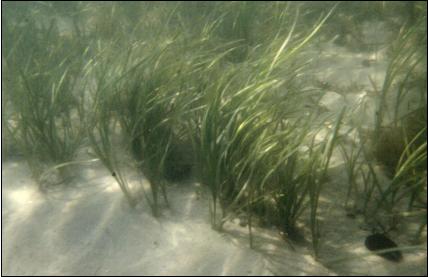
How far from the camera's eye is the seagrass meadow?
97.7 inches

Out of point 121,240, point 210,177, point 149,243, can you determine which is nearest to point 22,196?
point 121,240

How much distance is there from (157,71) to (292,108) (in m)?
1.20

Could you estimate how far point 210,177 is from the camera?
263 centimetres

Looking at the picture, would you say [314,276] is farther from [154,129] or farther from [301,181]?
[154,129]

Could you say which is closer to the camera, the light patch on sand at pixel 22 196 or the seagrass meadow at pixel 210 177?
the seagrass meadow at pixel 210 177

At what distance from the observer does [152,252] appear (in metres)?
2.54

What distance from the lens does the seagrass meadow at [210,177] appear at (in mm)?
2480

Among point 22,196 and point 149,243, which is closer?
point 149,243

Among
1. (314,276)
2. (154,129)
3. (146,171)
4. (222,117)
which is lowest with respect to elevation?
(314,276)

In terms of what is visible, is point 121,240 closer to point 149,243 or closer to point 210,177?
point 149,243

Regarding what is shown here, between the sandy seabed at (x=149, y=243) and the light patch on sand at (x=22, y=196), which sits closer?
the sandy seabed at (x=149, y=243)

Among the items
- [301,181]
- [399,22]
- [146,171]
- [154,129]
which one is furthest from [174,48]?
[399,22]

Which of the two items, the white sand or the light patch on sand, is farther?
the light patch on sand

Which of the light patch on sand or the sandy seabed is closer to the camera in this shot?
the sandy seabed
